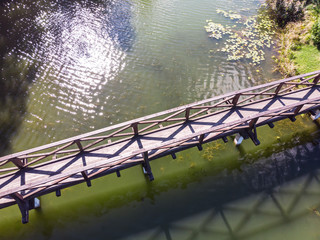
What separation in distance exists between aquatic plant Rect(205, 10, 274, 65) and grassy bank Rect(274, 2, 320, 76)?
1.08 m

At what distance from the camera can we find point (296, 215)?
899 centimetres

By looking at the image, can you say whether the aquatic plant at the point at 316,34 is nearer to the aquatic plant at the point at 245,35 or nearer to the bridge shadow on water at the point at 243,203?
the aquatic plant at the point at 245,35

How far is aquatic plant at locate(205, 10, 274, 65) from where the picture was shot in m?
15.6

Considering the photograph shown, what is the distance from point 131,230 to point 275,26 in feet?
64.5

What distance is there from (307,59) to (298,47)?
56.1 inches

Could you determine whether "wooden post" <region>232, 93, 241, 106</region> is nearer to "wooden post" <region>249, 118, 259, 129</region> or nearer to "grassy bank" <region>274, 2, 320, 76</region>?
"wooden post" <region>249, 118, 259, 129</region>

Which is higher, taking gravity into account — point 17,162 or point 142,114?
point 142,114

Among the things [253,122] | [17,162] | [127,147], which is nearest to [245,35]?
[253,122]

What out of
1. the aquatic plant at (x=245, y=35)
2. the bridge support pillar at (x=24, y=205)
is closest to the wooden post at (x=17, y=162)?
the bridge support pillar at (x=24, y=205)

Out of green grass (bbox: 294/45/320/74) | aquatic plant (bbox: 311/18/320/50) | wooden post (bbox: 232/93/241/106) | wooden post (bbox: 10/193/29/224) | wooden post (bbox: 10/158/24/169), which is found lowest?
wooden post (bbox: 10/193/29/224)

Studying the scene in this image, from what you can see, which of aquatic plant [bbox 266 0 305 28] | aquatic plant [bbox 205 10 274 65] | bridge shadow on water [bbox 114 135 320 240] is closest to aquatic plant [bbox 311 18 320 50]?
aquatic plant [bbox 205 10 274 65]

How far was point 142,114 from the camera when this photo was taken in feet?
39.9

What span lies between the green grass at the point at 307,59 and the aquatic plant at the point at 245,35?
2271 mm

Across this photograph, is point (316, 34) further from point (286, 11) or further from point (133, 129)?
point (133, 129)
